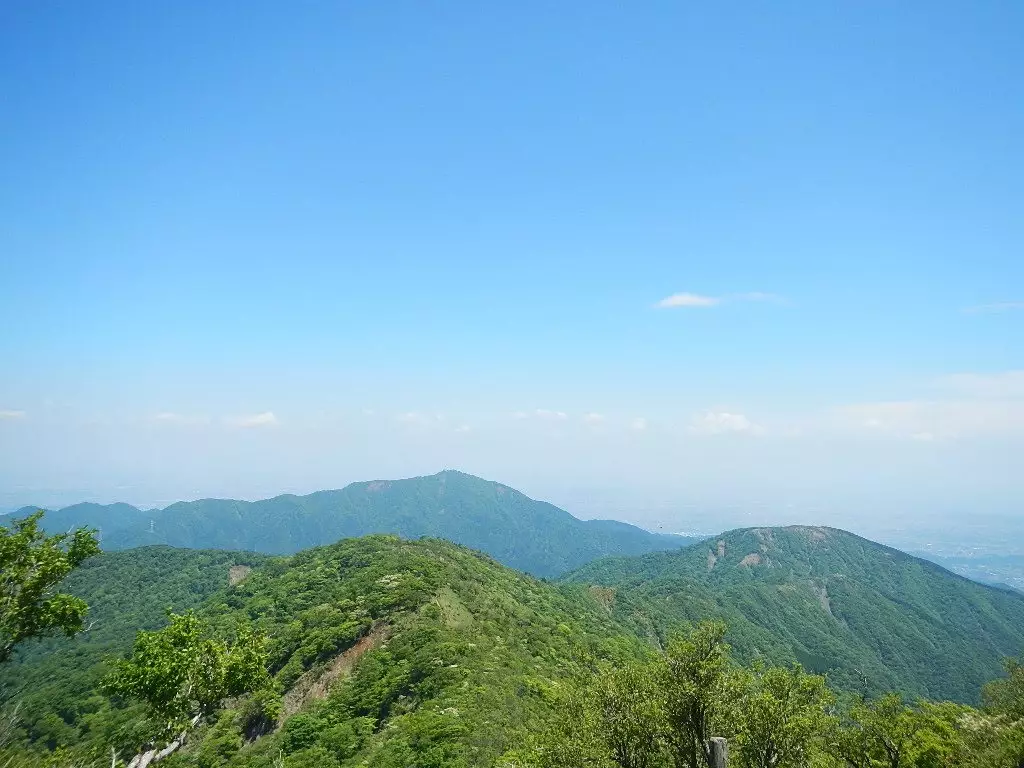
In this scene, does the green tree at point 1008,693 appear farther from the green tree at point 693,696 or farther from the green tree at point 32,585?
the green tree at point 32,585

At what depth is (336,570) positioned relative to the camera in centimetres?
11525

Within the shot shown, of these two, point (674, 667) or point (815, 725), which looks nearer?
point (674, 667)

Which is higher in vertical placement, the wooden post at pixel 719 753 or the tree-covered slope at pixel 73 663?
the wooden post at pixel 719 753

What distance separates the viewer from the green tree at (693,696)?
27.3 meters

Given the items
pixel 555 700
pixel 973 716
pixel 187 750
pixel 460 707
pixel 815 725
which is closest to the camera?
pixel 815 725

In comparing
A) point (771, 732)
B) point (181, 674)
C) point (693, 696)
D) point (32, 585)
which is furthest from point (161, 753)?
point (771, 732)

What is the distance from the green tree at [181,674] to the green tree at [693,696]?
23.9 m

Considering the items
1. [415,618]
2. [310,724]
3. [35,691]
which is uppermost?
[415,618]

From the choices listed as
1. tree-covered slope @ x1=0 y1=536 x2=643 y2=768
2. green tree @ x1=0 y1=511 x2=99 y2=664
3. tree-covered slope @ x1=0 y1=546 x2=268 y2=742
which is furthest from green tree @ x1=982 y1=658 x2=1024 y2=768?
tree-covered slope @ x1=0 y1=546 x2=268 y2=742

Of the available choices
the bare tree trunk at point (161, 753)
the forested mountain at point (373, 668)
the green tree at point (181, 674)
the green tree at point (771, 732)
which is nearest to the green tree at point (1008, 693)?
the forested mountain at point (373, 668)

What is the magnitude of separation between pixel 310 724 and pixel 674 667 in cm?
5222

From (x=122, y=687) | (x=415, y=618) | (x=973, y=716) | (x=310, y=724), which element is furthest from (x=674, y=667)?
(x=415, y=618)

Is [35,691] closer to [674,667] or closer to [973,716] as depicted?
[674,667]

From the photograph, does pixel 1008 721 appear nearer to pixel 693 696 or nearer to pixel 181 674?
pixel 693 696
